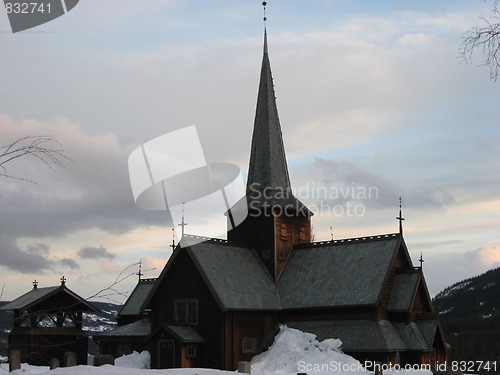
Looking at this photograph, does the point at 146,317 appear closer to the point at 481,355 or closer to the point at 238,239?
the point at 238,239

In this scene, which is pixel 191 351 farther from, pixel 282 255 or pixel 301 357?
pixel 282 255

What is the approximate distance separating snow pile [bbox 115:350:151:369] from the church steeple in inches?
491

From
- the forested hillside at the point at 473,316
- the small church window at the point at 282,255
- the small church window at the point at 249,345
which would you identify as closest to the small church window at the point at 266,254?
the small church window at the point at 282,255

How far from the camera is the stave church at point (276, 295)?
36.0 m

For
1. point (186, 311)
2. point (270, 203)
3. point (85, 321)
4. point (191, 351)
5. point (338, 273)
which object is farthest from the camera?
point (270, 203)

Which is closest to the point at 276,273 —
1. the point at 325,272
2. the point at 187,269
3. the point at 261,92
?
the point at 325,272

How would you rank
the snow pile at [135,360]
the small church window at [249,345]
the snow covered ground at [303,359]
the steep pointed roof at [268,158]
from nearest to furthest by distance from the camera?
the snow covered ground at [303,359] < the small church window at [249,345] < the snow pile at [135,360] < the steep pointed roof at [268,158]

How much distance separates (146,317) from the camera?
46594 mm

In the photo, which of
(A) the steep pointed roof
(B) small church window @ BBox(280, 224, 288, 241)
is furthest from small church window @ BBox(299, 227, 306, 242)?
(B) small church window @ BBox(280, 224, 288, 241)

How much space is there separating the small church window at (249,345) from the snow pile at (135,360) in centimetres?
590

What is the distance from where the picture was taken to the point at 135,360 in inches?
1580

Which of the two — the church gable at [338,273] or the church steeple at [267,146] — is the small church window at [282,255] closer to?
the church gable at [338,273]

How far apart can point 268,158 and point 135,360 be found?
600 inches

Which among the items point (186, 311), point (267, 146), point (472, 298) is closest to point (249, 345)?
point (186, 311)
